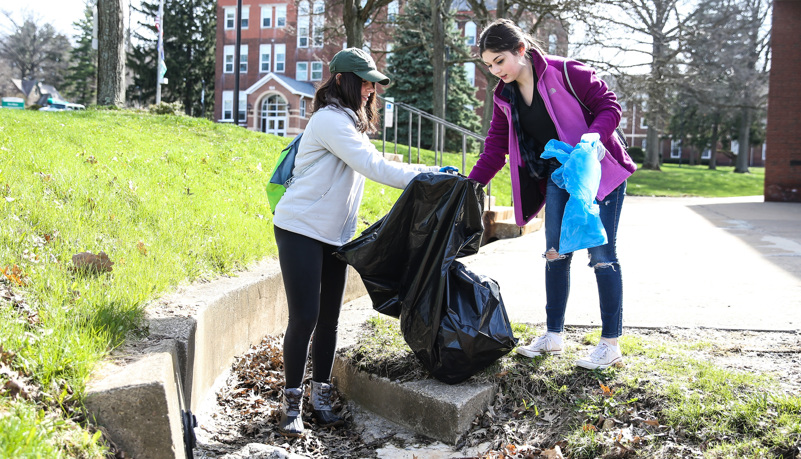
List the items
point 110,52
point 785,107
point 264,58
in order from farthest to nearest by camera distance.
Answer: point 264,58 < point 785,107 < point 110,52

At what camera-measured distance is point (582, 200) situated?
10.0 ft

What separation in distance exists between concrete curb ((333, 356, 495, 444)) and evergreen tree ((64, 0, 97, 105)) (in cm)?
5081

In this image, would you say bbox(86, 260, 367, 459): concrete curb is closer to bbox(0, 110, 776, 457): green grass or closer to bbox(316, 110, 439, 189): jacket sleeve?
bbox(0, 110, 776, 457): green grass

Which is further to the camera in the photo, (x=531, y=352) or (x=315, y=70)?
(x=315, y=70)

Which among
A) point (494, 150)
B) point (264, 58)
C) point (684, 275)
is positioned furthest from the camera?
point (264, 58)

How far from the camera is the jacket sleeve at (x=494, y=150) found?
3611mm

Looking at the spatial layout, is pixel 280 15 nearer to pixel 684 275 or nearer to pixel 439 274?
pixel 684 275

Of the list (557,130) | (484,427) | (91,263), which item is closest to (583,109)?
(557,130)

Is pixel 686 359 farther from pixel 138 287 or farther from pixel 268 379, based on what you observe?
pixel 138 287

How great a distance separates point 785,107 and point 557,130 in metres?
14.5

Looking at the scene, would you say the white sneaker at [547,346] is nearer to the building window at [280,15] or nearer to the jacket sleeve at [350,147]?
the jacket sleeve at [350,147]

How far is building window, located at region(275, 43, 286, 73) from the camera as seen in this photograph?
46781 millimetres

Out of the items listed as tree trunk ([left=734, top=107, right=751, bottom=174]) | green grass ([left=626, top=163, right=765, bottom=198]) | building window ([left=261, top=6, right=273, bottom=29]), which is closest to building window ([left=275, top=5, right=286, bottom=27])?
building window ([left=261, top=6, right=273, bottom=29])

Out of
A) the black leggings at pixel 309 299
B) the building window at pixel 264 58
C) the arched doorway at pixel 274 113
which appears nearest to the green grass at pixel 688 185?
the black leggings at pixel 309 299
